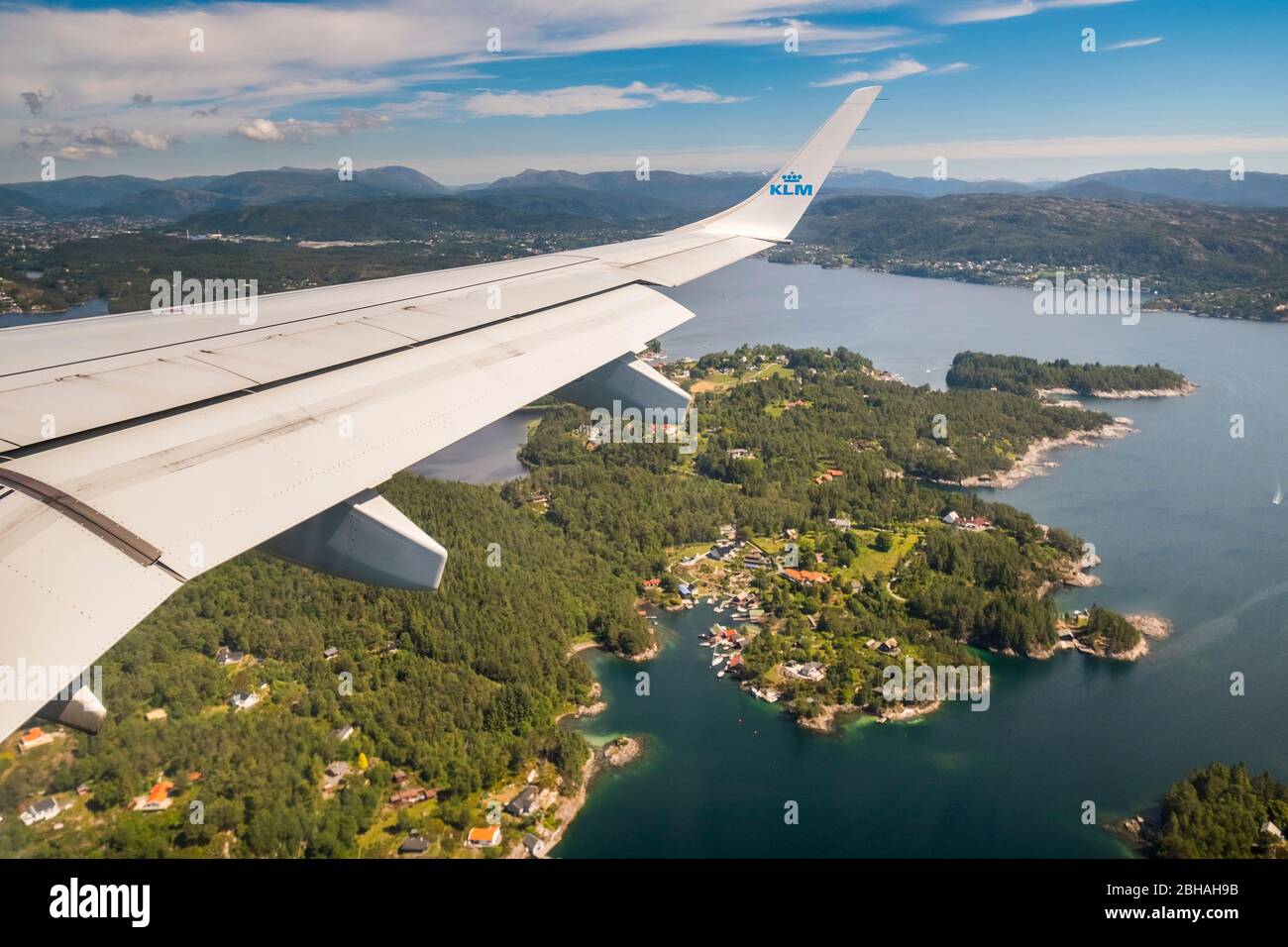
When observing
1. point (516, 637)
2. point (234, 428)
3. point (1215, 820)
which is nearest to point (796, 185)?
point (234, 428)

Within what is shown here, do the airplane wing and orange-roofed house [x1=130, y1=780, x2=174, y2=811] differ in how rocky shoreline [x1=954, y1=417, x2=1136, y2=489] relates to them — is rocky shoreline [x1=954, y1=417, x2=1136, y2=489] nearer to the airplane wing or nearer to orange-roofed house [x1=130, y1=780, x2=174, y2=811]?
orange-roofed house [x1=130, y1=780, x2=174, y2=811]

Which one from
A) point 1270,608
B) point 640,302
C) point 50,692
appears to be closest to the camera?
point 50,692

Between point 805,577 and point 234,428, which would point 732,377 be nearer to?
point 805,577

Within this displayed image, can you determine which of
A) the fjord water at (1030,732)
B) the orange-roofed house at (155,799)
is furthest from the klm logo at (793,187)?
the orange-roofed house at (155,799)

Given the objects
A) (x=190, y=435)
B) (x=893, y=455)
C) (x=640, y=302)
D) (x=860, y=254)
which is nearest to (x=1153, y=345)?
(x=893, y=455)
